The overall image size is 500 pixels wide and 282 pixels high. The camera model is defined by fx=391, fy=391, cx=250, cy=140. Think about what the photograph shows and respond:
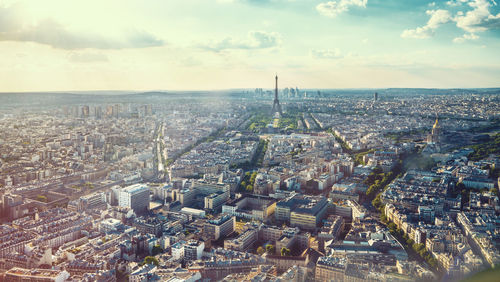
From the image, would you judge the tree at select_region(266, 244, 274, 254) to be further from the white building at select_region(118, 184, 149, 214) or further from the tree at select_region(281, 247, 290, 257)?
the white building at select_region(118, 184, 149, 214)

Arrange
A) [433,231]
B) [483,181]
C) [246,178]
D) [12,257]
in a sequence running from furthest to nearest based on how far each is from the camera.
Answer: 1. [246,178]
2. [483,181]
3. [433,231]
4. [12,257]

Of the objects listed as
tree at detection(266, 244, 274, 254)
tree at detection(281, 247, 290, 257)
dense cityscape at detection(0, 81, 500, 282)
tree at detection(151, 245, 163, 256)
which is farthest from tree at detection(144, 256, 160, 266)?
tree at detection(281, 247, 290, 257)

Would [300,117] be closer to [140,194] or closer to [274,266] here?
[140,194]

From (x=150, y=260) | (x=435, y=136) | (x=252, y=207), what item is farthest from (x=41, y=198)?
(x=435, y=136)

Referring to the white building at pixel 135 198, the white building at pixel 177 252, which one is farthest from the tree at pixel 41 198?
the white building at pixel 177 252

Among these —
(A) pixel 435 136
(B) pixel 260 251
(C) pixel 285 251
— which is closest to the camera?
(C) pixel 285 251

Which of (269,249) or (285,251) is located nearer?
(285,251)

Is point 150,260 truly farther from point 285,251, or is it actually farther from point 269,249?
point 285,251

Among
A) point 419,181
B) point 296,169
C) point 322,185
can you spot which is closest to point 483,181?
point 419,181

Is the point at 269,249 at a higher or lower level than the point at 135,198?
lower
